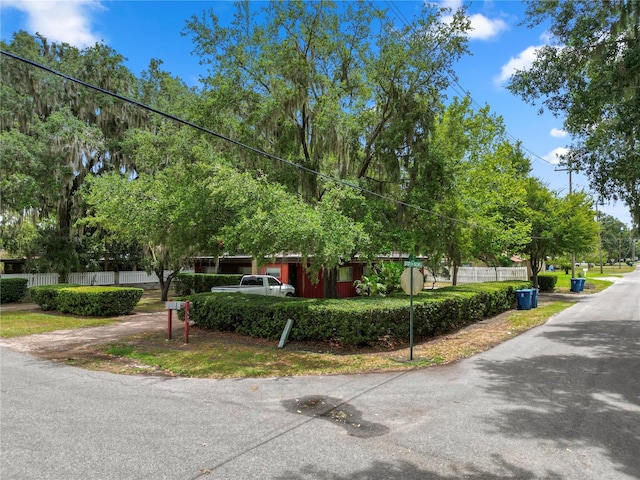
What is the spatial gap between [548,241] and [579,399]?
76.1 feet

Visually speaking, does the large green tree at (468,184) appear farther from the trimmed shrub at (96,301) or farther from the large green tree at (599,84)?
the trimmed shrub at (96,301)

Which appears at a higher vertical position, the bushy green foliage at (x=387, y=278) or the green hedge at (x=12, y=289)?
the bushy green foliage at (x=387, y=278)

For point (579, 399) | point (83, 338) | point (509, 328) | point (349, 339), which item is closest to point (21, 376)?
point (83, 338)

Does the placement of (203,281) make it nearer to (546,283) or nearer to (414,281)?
(414,281)

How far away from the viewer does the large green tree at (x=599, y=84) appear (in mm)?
9484

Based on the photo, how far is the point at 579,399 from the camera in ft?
21.2

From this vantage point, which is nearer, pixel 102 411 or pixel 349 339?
pixel 102 411

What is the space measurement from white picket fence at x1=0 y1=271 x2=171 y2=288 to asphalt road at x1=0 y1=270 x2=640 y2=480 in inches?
767

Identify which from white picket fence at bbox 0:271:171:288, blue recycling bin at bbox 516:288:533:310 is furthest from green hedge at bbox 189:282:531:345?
white picket fence at bbox 0:271:171:288

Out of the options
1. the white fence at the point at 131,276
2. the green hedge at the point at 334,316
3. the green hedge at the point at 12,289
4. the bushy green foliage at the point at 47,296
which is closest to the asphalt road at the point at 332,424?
the green hedge at the point at 334,316

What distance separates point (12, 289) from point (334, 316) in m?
19.9

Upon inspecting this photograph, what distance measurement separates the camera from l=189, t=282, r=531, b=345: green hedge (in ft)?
33.1

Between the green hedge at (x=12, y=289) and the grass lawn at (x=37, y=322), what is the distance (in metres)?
4.78

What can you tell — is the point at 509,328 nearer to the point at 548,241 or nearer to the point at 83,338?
the point at 83,338
